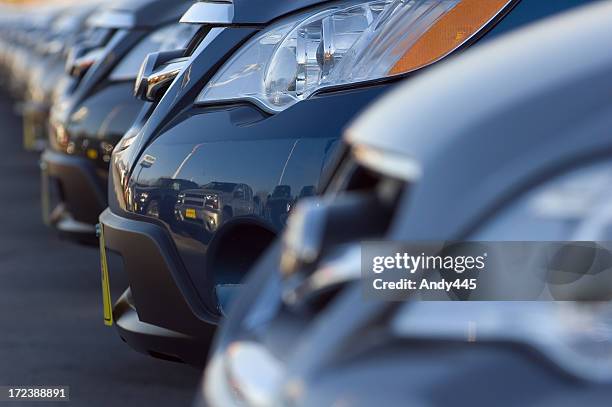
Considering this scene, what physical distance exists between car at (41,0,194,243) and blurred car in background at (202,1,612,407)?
468cm

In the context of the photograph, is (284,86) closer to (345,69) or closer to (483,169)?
(345,69)

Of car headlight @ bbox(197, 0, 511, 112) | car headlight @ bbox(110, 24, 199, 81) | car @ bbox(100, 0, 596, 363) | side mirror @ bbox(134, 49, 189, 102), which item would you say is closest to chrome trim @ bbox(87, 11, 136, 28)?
car headlight @ bbox(110, 24, 199, 81)

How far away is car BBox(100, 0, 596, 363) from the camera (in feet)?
12.9

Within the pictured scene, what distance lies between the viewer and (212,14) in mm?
4301

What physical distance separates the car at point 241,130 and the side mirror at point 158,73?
0.30 ft

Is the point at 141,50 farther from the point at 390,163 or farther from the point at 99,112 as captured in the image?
the point at 390,163

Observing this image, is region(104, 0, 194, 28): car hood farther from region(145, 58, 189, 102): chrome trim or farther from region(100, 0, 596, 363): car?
region(100, 0, 596, 363): car

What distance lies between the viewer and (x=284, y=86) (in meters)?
4.18

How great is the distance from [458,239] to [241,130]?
2.24m

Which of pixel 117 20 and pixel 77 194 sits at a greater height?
pixel 117 20

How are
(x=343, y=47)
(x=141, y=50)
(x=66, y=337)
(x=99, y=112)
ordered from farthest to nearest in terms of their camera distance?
(x=141, y=50)
(x=99, y=112)
(x=66, y=337)
(x=343, y=47)

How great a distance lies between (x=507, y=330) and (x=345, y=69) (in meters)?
2.33

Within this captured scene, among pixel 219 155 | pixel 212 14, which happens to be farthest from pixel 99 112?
pixel 219 155

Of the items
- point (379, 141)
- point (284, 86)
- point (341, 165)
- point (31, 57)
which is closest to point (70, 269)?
point (284, 86)
